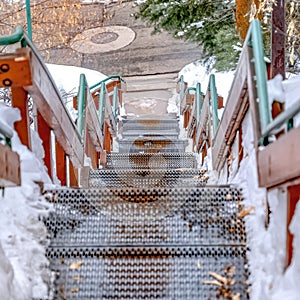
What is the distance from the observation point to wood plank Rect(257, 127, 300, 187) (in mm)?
1468

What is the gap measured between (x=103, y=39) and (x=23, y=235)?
31.6 ft

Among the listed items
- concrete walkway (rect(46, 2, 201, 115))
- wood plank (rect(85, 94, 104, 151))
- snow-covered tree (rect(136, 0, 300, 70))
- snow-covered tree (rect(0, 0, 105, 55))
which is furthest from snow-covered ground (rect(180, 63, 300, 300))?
concrete walkway (rect(46, 2, 201, 115))

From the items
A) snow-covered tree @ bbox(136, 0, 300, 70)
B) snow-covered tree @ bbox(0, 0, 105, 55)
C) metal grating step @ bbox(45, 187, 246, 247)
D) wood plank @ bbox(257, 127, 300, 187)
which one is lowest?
metal grating step @ bbox(45, 187, 246, 247)

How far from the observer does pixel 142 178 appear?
13.5 feet

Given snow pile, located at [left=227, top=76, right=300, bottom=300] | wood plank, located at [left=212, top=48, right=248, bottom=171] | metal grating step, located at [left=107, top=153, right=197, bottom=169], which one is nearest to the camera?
snow pile, located at [left=227, top=76, right=300, bottom=300]

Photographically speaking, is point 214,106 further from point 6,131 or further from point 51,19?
point 51,19

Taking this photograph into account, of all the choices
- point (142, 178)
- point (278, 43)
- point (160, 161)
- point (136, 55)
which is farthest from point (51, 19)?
point (278, 43)

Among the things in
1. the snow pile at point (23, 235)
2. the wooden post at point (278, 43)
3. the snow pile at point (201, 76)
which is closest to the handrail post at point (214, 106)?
the wooden post at point (278, 43)

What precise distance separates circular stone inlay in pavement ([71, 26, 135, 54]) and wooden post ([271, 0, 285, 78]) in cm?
762

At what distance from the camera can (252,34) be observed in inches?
87.8

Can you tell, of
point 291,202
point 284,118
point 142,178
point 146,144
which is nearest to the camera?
point 284,118

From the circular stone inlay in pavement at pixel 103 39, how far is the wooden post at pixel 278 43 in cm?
762

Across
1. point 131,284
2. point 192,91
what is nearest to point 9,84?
point 131,284

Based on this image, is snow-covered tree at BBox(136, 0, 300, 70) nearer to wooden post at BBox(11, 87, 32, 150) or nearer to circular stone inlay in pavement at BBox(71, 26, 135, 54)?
wooden post at BBox(11, 87, 32, 150)
